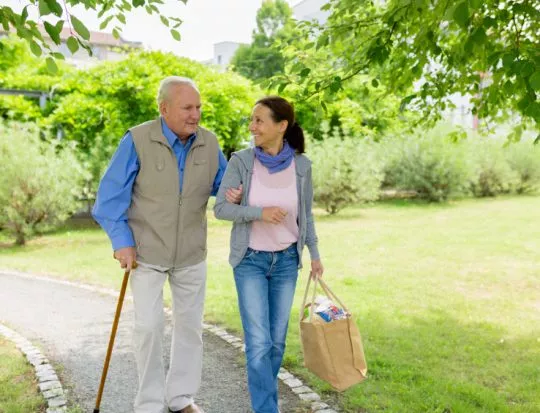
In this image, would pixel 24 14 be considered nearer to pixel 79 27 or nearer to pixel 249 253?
pixel 79 27

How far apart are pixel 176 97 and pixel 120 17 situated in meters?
2.12

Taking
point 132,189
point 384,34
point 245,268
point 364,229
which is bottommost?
point 364,229

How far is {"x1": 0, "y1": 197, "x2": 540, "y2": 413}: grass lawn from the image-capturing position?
5000mm

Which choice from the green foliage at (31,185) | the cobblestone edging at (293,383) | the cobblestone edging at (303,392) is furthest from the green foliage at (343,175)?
the cobblestone edging at (303,392)

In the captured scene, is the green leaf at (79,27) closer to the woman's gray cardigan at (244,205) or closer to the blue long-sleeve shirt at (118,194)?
the blue long-sleeve shirt at (118,194)

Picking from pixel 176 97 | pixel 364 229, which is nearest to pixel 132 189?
pixel 176 97

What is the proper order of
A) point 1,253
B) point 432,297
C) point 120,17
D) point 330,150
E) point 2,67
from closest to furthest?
point 120,17, point 432,297, point 1,253, point 330,150, point 2,67

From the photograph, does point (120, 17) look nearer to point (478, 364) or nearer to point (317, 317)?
point (317, 317)

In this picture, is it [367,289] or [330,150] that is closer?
[367,289]

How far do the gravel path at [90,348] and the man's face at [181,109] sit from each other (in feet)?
6.57

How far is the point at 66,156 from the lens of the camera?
14055mm

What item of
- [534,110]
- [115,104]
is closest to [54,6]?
[534,110]

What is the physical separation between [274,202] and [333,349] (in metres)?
0.98

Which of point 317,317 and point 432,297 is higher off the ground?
point 317,317
